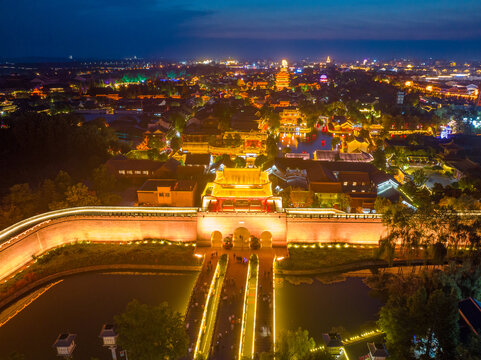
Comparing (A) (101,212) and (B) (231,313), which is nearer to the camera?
(B) (231,313)

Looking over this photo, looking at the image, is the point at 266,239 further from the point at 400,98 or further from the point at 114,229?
the point at 400,98

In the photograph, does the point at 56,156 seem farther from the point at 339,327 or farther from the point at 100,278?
the point at 339,327

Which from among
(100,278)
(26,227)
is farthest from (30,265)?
(100,278)

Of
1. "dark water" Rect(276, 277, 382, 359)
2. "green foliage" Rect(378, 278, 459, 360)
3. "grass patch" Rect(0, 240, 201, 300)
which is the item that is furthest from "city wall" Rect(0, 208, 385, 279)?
"green foliage" Rect(378, 278, 459, 360)

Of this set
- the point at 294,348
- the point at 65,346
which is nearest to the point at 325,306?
the point at 294,348

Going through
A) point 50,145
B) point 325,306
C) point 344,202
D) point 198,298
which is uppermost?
point 50,145
